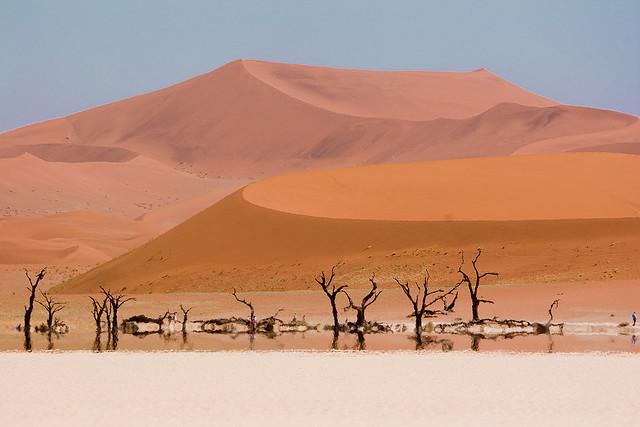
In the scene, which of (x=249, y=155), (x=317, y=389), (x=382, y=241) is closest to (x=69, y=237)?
(x=382, y=241)

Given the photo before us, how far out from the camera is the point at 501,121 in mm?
183250

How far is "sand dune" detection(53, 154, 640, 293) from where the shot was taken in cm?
5884

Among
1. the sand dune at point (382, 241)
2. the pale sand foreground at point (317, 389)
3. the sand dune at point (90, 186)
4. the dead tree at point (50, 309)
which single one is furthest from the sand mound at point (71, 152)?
the pale sand foreground at point (317, 389)

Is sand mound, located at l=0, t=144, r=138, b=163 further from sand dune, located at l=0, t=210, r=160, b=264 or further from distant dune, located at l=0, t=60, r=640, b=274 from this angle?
sand dune, located at l=0, t=210, r=160, b=264

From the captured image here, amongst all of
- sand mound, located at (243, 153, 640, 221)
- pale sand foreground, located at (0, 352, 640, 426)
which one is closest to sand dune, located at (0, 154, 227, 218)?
sand mound, located at (243, 153, 640, 221)

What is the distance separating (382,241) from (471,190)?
38.8 feet

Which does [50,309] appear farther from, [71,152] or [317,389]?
[71,152]

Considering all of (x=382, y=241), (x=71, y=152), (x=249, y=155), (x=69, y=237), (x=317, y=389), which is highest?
(x=71, y=152)

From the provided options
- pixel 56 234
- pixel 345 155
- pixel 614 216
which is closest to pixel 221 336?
pixel 614 216

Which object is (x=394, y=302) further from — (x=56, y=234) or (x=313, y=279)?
(x=56, y=234)

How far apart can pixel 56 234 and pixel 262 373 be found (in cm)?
7345

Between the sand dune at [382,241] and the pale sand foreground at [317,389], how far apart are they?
2614 cm

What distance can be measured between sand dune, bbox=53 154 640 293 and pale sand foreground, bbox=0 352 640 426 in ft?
85.8

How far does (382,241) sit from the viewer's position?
64.8m
